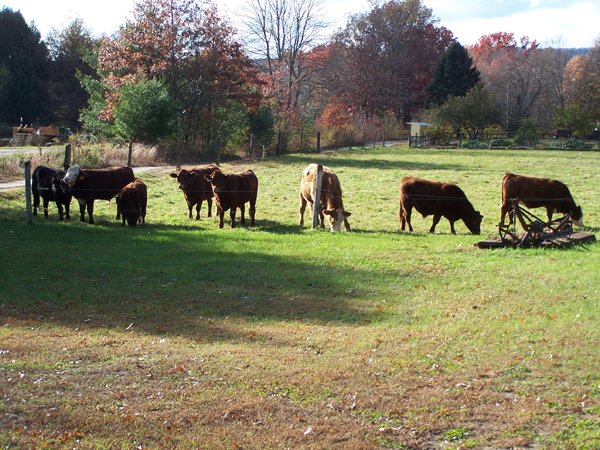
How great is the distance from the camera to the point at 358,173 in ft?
112

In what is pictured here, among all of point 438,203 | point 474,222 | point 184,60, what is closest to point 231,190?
point 438,203

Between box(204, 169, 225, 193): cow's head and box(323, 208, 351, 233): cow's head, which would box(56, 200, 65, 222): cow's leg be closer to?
box(204, 169, 225, 193): cow's head

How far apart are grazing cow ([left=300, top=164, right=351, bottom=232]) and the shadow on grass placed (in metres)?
1.99

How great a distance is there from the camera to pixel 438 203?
18406 millimetres

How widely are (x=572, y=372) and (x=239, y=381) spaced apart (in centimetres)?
329

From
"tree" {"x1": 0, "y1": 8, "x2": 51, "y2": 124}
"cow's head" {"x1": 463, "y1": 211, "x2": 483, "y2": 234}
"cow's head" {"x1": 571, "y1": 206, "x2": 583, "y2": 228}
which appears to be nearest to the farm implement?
"cow's head" {"x1": 463, "y1": 211, "x2": 483, "y2": 234}

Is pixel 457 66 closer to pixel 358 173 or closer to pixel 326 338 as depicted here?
pixel 358 173

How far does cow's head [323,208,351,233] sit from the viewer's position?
1750 centimetres

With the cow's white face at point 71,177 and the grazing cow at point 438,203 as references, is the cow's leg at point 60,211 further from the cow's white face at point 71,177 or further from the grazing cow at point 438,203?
the grazing cow at point 438,203

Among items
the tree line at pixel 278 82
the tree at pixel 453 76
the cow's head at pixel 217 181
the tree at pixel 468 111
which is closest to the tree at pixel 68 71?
the tree line at pixel 278 82

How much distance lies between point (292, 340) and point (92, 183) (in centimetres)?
1161

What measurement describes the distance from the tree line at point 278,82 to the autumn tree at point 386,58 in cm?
12

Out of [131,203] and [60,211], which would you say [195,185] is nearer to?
[131,203]

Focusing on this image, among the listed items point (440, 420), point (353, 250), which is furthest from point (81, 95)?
point (440, 420)
